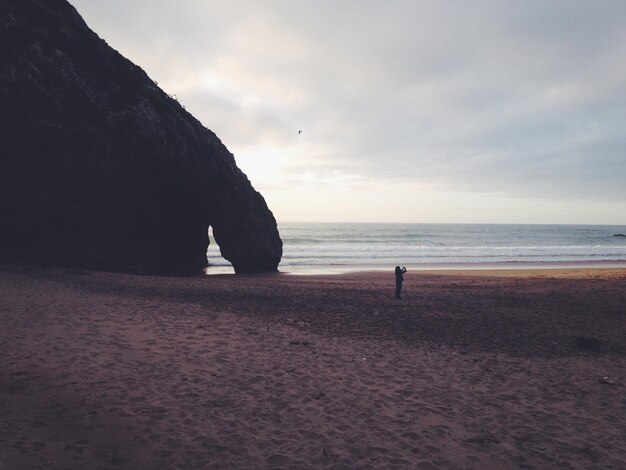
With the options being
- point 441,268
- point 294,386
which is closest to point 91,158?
point 294,386

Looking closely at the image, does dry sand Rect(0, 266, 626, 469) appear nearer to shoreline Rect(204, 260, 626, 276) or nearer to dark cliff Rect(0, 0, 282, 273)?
dark cliff Rect(0, 0, 282, 273)

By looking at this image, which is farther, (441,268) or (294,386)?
(441,268)

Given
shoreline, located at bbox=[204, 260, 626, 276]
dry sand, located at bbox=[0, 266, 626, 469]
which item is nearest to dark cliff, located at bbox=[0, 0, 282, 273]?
shoreline, located at bbox=[204, 260, 626, 276]

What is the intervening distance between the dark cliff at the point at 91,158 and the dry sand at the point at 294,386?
23.0 ft

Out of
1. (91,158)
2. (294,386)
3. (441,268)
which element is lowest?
(294,386)

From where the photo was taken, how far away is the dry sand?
17.0 ft

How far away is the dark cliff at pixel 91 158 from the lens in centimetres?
1845

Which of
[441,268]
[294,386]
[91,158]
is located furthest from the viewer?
[441,268]

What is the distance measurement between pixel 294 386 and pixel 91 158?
18.4 metres

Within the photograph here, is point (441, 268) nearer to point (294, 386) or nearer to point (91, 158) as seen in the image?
point (91, 158)

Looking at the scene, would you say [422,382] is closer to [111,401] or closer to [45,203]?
[111,401]

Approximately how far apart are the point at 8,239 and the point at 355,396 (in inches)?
774

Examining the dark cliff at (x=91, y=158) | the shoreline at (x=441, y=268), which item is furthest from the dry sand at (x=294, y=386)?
the shoreline at (x=441, y=268)

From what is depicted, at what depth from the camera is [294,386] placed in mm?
7371
